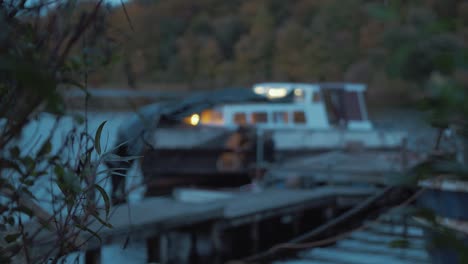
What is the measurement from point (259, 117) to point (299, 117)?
1364mm

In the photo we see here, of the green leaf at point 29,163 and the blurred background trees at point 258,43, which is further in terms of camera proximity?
the blurred background trees at point 258,43

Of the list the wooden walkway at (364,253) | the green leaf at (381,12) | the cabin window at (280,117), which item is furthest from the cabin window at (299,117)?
the green leaf at (381,12)

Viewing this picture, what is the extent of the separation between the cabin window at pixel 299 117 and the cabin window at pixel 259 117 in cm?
98

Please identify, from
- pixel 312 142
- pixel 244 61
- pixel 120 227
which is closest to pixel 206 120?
pixel 312 142

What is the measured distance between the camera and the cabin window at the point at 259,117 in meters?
20.2

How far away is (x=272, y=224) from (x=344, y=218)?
1.44m

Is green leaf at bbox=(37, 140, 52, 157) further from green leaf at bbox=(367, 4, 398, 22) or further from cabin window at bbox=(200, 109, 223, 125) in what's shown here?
cabin window at bbox=(200, 109, 223, 125)

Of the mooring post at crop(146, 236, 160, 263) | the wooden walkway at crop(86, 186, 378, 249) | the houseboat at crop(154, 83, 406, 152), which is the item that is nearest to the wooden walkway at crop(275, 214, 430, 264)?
the wooden walkway at crop(86, 186, 378, 249)

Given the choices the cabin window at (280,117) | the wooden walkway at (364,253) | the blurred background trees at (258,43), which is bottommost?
the wooden walkway at (364,253)

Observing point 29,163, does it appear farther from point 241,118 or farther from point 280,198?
point 241,118

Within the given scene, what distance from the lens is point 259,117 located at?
2027 cm

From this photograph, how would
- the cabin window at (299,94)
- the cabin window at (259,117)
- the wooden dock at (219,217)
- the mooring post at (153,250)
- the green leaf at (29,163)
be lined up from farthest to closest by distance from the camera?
1. the cabin window at (299,94)
2. the cabin window at (259,117)
3. the mooring post at (153,250)
4. the wooden dock at (219,217)
5. the green leaf at (29,163)

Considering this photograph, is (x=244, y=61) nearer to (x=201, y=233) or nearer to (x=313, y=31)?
(x=313, y=31)

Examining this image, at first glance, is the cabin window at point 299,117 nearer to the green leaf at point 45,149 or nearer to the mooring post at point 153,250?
the mooring post at point 153,250
